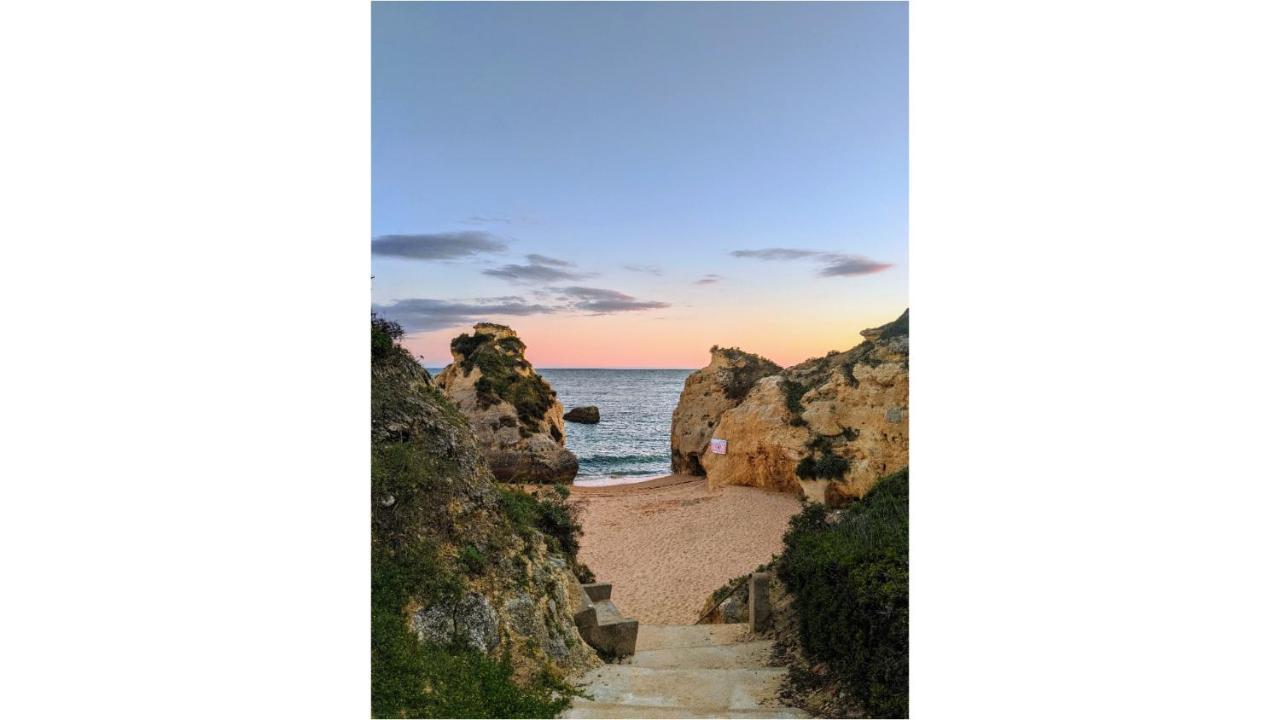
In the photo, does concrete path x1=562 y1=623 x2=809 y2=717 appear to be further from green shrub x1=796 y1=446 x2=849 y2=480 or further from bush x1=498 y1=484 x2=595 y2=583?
green shrub x1=796 y1=446 x2=849 y2=480

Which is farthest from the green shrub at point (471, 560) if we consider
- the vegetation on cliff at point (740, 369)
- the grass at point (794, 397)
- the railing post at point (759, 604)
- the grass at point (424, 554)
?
the vegetation on cliff at point (740, 369)

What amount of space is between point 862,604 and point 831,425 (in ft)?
50.8

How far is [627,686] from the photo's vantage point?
521 cm

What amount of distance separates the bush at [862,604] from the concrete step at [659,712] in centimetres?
53

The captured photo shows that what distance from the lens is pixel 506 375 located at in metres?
29.5

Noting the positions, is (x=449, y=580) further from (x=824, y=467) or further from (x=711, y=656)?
(x=824, y=467)

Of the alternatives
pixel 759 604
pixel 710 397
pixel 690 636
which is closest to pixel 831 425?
pixel 710 397

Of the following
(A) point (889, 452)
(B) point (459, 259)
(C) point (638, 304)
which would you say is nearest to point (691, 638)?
(B) point (459, 259)

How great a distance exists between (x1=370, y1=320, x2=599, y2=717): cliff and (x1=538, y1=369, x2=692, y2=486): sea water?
82.3 feet

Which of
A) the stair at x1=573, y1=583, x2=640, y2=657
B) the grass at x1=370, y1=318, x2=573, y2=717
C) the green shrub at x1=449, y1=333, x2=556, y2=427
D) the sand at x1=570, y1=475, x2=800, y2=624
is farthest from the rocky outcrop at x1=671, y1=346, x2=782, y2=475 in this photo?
the grass at x1=370, y1=318, x2=573, y2=717

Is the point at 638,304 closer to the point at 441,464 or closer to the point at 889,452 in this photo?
the point at 889,452
